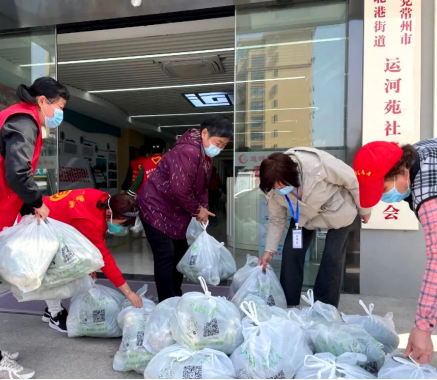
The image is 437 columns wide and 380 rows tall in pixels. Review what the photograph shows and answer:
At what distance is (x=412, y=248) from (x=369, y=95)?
4.17 ft

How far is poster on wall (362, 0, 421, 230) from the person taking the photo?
110 inches

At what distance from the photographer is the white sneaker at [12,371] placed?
167 centimetres

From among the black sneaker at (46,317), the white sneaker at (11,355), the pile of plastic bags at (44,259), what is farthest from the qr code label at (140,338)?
the black sneaker at (46,317)

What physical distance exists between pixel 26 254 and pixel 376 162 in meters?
1.50

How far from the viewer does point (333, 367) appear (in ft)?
4.31

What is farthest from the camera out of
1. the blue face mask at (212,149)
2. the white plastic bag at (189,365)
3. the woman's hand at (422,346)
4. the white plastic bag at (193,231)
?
the white plastic bag at (193,231)

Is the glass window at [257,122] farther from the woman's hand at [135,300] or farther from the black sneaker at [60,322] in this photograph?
the black sneaker at [60,322]

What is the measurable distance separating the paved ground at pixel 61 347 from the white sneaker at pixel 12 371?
0.21 feet

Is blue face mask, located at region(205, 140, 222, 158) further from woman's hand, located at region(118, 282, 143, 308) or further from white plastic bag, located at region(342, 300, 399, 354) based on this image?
white plastic bag, located at region(342, 300, 399, 354)

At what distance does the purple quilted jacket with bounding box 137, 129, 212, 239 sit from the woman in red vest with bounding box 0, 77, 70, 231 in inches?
26.6

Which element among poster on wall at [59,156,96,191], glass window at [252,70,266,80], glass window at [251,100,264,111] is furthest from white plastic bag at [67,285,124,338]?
poster on wall at [59,156,96,191]

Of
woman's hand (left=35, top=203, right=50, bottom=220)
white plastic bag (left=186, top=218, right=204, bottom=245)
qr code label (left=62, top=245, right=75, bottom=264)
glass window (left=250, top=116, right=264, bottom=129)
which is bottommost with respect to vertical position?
white plastic bag (left=186, top=218, right=204, bottom=245)

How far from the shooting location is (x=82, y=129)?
8359 mm

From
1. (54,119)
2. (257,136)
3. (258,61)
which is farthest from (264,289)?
(258,61)
